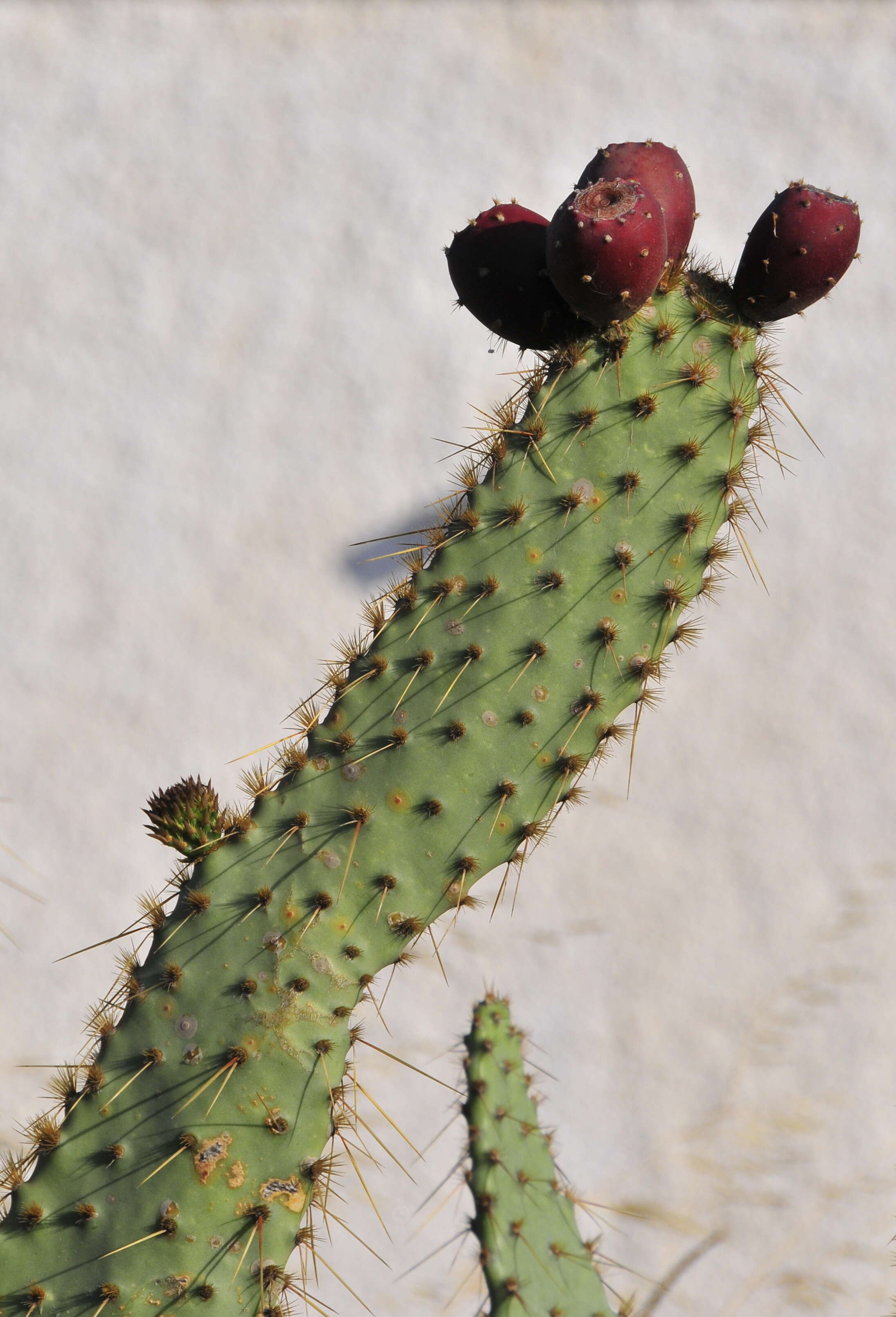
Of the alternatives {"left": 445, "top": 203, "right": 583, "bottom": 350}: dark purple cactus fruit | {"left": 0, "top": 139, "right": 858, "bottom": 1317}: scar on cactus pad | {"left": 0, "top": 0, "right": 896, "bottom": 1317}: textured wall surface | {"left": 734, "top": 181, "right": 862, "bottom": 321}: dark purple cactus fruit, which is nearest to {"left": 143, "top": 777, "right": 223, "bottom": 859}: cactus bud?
{"left": 0, "top": 139, "right": 858, "bottom": 1317}: scar on cactus pad

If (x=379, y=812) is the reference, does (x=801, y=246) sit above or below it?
above

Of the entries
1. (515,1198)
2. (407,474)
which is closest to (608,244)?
(515,1198)

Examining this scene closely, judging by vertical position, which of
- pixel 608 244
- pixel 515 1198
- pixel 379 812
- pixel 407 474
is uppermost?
pixel 407 474

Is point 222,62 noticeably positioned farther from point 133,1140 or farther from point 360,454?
point 133,1140

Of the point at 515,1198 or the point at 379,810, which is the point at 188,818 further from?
the point at 515,1198

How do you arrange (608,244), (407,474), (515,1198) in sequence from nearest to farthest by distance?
(608,244) < (515,1198) < (407,474)

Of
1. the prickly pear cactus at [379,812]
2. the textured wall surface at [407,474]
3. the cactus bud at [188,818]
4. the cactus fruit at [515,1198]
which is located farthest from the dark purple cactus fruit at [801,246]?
the textured wall surface at [407,474]
